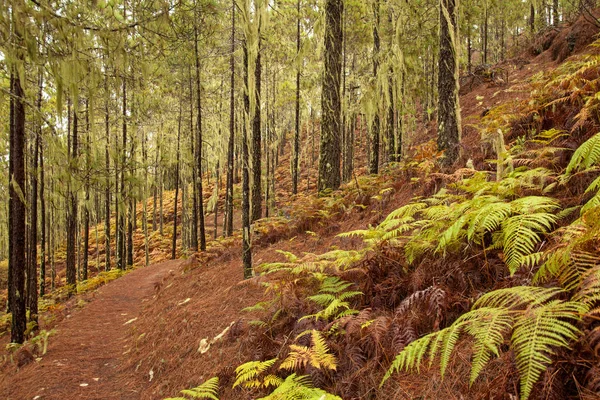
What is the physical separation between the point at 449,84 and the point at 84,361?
26.7ft

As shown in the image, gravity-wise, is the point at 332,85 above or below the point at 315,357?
above

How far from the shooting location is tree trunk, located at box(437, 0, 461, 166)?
6.29 metres

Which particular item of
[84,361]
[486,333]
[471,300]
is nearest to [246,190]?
[471,300]

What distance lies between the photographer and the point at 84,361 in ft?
21.9

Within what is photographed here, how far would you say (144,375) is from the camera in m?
5.57

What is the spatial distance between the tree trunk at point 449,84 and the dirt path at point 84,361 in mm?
6345

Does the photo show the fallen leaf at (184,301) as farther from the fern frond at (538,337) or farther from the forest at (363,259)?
the fern frond at (538,337)

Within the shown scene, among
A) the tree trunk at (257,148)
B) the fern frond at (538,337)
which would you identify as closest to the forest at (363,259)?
the fern frond at (538,337)

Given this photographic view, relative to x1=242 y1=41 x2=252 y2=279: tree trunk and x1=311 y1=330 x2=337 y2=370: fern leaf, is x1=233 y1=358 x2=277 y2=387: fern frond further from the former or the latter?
x1=242 y1=41 x2=252 y2=279: tree trunk

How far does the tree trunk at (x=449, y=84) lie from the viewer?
6.29 m

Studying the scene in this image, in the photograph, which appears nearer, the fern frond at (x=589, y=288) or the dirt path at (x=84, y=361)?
the fern frond at (x=589, y=288)

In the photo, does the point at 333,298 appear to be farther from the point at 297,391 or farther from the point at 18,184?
the point at 18,184

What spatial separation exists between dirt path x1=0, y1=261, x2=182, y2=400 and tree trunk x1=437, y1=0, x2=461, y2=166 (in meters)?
6.34

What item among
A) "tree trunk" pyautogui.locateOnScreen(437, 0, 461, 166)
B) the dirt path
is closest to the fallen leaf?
the dirt path
